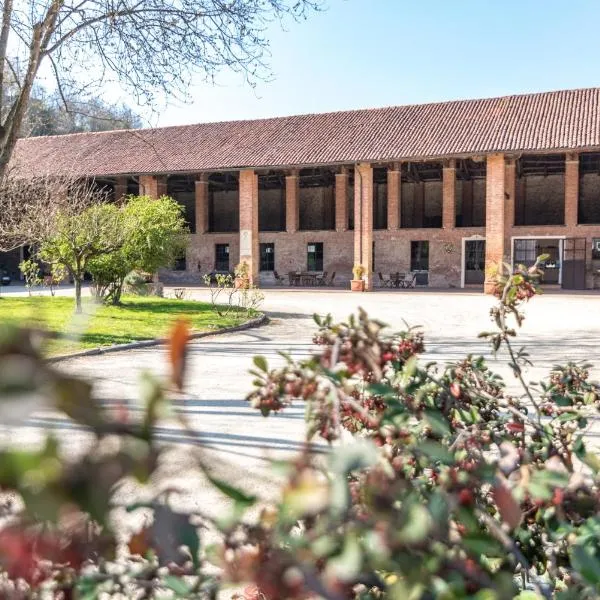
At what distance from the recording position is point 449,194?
32750mm

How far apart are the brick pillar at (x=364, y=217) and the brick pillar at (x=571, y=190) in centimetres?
932

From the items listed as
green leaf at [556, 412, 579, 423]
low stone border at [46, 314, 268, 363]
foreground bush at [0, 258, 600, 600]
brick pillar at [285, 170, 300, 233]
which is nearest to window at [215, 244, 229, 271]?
brick pillar at [285, 170, 300, 233]

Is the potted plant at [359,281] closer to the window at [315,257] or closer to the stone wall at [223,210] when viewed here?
the window at [315,257]

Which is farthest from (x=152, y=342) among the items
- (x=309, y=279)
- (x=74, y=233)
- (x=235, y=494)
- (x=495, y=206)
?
(x=309, y=279)

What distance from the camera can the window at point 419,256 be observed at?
33.8 m

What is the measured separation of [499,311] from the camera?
8.80 ft

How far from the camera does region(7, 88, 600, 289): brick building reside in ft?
98.1

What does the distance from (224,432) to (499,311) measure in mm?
3722

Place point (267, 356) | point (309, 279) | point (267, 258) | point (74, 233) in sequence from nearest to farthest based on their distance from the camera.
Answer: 1. point (267, 356)
2. point (74, 233)
3. point (309, 279)
4. point (267, 258)

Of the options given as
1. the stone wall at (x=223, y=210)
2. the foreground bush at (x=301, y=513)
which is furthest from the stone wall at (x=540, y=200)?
the foreground bush at (x=301, y=513)

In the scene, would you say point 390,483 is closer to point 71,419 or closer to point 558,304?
point 71,419

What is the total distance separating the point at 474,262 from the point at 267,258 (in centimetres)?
1149

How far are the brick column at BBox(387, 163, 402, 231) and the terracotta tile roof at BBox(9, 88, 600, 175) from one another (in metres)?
2.21

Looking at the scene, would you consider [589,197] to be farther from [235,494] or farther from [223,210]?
[235,494]
